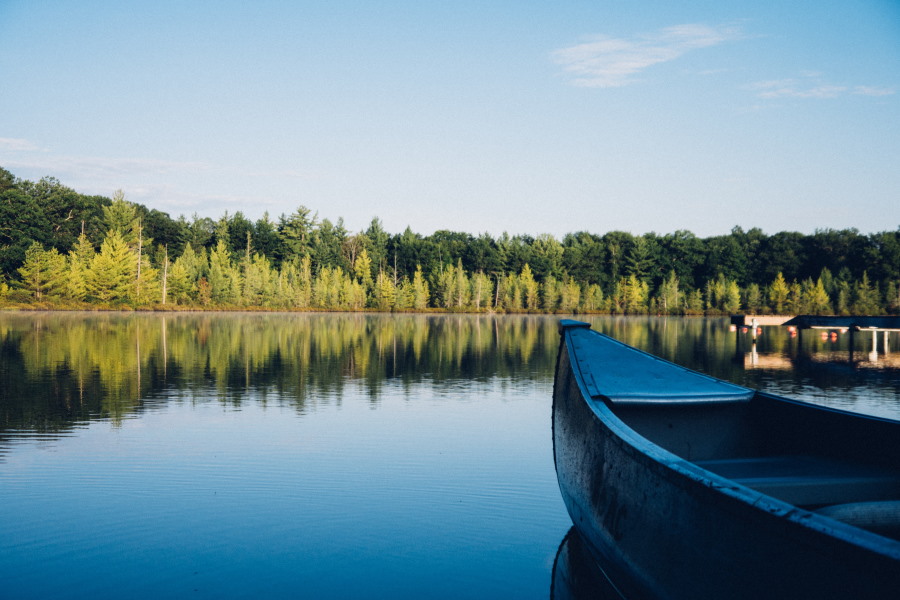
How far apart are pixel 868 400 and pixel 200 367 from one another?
52.2 ft

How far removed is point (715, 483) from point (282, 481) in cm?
577

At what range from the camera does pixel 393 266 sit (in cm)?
10169

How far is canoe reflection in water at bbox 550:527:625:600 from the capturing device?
5.32 meters

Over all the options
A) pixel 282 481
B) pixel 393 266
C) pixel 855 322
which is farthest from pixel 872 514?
pixel 393 266

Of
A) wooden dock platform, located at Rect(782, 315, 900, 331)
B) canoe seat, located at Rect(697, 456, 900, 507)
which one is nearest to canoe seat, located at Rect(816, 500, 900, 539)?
canoe seat, located at Rect(697, 456, 900, 507)

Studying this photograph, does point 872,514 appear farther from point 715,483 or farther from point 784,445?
point 784,445

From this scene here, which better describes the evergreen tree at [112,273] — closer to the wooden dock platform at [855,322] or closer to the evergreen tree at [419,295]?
the evergreen tree at [419,295]

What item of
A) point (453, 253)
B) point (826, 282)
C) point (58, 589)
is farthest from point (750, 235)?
point (58, 589)

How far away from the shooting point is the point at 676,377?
6914 mm

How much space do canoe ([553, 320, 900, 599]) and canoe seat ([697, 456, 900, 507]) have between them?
0.01 metres

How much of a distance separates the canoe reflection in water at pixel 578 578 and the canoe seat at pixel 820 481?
1264mm

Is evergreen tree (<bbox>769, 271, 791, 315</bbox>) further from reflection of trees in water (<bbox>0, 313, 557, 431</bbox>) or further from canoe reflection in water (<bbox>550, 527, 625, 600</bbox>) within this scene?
canoe reflection in water (<bbox>550, 527, 625, 600</bbox>)

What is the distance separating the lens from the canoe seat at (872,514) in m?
4.27

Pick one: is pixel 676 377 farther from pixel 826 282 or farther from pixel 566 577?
pixel 826 282
